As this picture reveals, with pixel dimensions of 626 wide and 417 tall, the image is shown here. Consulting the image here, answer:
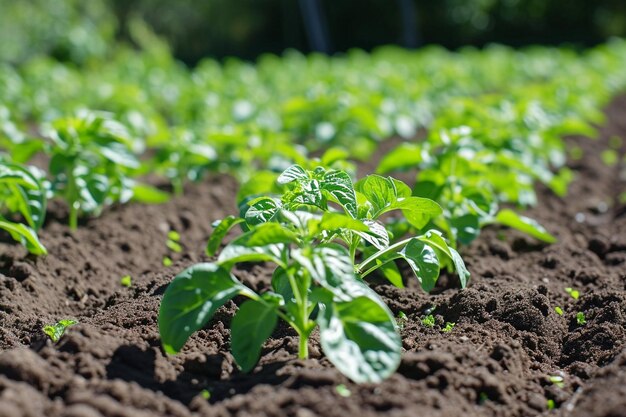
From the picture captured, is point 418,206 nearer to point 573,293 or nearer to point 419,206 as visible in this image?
point 419,206

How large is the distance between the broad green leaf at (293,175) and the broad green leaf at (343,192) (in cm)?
10

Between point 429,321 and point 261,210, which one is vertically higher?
point 261,210

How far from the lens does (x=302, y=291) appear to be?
2621mm

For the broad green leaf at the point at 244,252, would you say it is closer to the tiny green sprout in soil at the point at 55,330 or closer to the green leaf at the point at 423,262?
the green leaf at the point at 423,262

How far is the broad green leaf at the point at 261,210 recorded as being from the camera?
2.83 m

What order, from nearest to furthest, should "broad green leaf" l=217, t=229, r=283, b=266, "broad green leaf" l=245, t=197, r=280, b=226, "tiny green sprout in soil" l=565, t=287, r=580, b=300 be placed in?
"broad green leaf" l=217, t=229, r=283, b=266 < "broad green leaf" l=245, t=197, r=280, b=226 < "tiny green sprout in soil" l=565, t=287, r=580, b=300

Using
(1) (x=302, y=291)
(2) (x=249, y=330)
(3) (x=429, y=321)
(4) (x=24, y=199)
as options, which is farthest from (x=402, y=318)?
(4) (x=24, y=199)

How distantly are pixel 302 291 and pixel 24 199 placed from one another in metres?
1.90

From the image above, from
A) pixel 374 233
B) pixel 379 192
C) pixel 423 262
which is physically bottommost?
pixel 423 262

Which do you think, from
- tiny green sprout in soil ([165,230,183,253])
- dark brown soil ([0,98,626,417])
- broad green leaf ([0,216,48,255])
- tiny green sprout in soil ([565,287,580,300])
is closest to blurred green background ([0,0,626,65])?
tiny green sprout in soil ([165,230,183,253])

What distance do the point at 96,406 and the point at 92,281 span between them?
190 centimetres

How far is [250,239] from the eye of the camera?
2.51 metres

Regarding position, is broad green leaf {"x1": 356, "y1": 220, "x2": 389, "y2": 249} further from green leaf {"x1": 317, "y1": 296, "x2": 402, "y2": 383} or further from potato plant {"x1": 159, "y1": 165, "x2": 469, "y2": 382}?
green leaf {"x1": 317, "y1": 296, "x2": 402, "y2": 383}

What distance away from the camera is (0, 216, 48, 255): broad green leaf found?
3512mm
